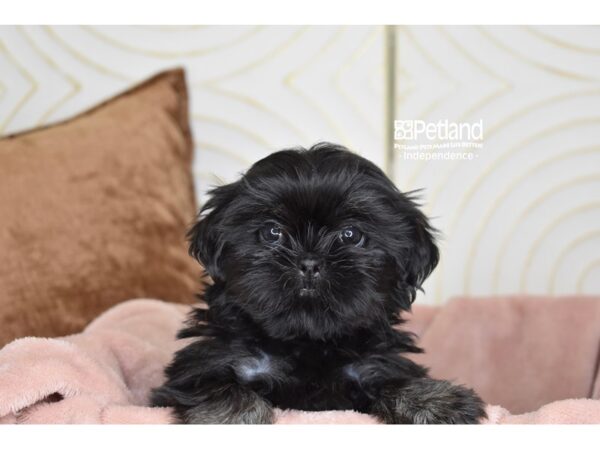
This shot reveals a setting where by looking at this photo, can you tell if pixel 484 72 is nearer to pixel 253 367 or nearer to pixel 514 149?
pixel 514 149

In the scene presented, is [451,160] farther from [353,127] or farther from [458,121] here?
[353,127]

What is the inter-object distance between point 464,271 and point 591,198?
0.63 m

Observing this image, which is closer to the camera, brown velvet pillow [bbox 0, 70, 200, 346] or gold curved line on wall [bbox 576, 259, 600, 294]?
brown velvet pillow [bbox 0, 70, 200, 346]

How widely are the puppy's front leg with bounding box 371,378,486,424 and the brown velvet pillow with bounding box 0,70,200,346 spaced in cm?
156

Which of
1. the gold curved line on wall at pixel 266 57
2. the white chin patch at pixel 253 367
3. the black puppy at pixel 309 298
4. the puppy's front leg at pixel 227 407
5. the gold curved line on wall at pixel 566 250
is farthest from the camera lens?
the gold curved line on wall at pixel 266 57

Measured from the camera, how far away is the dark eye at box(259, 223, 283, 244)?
220cm

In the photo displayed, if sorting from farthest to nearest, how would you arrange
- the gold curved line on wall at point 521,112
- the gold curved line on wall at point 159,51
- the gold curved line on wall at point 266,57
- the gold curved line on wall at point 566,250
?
the gold curved line on wall at point 159,51
the gold curved line on wall at point 266,57
the gold curved line on wall at point 566,250
the gold curved line on wall at point 521,112

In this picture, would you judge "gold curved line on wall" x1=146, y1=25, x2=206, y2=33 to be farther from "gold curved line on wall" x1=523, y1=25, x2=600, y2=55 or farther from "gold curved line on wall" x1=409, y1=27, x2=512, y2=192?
"gold curved line on wall" x1=523, y1=25, x2=600, y2=55

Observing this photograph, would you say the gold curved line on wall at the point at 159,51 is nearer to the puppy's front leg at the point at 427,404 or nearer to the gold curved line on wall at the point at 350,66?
the gold curved line on wall at the point at 350,66

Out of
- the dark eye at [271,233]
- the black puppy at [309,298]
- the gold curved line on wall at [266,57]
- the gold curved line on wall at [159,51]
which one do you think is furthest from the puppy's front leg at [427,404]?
the gold curved line on wall at [159,51]

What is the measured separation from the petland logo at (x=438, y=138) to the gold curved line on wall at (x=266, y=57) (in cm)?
63

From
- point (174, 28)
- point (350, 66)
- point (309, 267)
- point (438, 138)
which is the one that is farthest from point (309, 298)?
point (174, 28)

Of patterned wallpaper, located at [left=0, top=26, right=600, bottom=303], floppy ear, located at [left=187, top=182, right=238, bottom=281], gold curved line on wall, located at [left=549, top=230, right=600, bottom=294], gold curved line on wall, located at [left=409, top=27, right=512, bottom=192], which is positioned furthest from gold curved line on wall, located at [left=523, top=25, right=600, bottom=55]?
floppy ear, located at [left=187, top=182, right=238, bottom=281]

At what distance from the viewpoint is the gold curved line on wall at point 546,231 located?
10.9 feet
